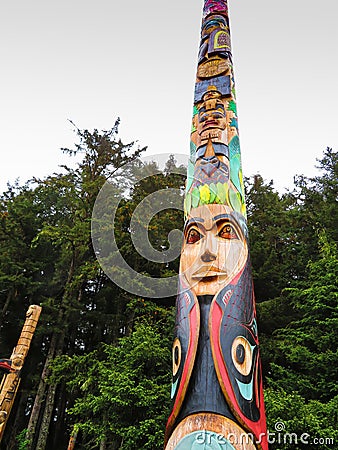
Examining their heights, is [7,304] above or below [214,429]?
above

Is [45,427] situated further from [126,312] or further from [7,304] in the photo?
[7,304]

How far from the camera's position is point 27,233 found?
14.1 m

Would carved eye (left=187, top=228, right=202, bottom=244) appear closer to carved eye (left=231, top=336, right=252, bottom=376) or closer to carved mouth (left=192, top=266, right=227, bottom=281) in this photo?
carved mouth (left=192, top=266, right=227, bottom=281)

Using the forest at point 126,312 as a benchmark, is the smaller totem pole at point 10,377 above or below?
below

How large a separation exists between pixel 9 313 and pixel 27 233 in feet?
9.39

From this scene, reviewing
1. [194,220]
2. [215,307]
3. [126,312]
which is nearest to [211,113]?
[194,220]

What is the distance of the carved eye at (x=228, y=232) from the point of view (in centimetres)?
396

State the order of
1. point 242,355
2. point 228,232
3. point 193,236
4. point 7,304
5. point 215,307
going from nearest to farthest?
point 242,355, point 215,307, point 228,232, point 193,236, point 7,304

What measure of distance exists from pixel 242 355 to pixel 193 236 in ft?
4.33

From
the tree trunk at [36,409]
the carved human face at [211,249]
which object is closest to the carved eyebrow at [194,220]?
the carved human face at [211,249]

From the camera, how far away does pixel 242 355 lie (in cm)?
327

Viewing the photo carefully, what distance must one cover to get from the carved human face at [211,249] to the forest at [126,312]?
1.27 meters

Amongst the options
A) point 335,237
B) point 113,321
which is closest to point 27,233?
point 113,321

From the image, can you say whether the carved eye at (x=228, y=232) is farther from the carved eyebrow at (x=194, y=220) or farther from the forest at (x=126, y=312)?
the forest at (x=126, y=312)
